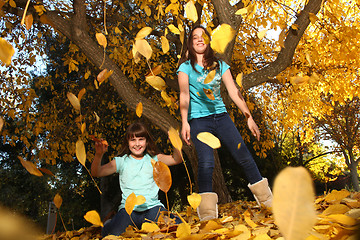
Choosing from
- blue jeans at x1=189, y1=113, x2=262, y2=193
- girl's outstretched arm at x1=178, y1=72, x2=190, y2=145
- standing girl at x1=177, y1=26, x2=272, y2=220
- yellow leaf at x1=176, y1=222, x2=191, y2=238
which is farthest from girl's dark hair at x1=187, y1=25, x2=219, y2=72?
yellow leaf at x1=176, y1=222, x2=191, y2=238

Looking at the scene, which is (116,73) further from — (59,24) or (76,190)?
(76,190)

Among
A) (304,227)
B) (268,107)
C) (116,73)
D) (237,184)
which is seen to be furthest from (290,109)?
(304,227)

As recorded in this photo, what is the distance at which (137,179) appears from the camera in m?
2.56

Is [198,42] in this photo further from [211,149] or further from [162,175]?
[162,175]

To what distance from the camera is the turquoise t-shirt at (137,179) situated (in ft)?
8.31

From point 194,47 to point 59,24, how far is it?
7.59 feet

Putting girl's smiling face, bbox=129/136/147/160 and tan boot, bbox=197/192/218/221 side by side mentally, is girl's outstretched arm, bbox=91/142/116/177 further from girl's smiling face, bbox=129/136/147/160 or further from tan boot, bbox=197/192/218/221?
tan boot, bbox=197/192/218/221

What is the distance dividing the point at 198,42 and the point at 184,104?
533 mm

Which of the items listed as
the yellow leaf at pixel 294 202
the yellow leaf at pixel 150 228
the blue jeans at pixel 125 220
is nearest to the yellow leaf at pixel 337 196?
the blue jeans at pixel 125 220

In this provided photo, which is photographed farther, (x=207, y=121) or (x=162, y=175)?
(x=207, y=121)

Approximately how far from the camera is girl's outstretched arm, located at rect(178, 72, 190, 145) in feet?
7.39

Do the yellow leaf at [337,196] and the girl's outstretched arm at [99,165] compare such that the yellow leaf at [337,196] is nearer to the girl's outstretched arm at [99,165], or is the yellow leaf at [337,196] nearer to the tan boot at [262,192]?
the tan boot at [262,192]

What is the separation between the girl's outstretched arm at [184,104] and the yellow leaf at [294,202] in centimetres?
180

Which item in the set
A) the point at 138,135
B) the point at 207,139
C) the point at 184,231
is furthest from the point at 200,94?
the point at 184,231
